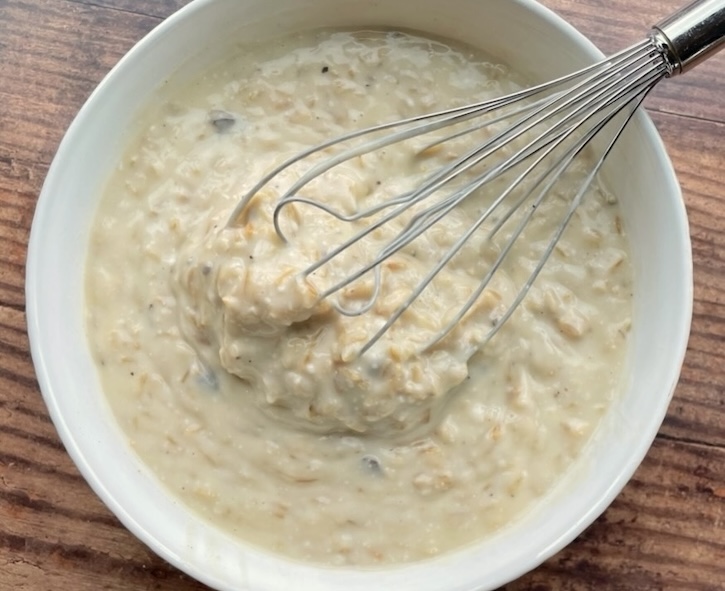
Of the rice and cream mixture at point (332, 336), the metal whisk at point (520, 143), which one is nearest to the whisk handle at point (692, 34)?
the metal whisk at point (520, 143)

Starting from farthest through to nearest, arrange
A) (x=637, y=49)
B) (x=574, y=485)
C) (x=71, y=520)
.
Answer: (x=71, y=520) < (x=574, y=485) < (x=637, y=49)

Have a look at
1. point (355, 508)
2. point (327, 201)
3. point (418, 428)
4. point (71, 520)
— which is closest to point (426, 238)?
point (327, 201)

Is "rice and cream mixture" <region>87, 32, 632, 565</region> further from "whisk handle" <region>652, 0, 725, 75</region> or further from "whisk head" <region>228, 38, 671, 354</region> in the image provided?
"whisk handle" <region>652, 0, 725, 75</region>

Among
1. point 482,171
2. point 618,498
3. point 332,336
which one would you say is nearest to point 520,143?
point 482,171

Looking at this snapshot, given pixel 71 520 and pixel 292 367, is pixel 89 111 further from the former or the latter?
pixel 71 520

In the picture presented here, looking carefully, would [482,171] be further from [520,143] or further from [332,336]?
[332,336]

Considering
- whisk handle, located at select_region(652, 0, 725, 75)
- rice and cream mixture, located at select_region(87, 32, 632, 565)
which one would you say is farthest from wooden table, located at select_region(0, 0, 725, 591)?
whisk handle, located at select_region(652, 0, 725, 75)

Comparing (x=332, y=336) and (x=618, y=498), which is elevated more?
(x=332, y=336)
